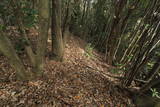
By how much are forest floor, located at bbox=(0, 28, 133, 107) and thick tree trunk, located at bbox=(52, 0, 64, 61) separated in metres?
0.33

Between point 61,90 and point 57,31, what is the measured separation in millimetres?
1791

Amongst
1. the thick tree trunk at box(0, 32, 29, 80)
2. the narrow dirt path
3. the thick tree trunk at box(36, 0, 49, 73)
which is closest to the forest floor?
the narrow dirt path

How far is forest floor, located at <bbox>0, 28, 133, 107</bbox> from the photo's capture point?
2424 mm

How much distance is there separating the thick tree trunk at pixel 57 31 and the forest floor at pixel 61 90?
1.08ft

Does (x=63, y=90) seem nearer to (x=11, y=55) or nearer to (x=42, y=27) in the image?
(x=11, y=55)

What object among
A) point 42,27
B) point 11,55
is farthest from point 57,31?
point 11,55

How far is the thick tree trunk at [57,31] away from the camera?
3070mm

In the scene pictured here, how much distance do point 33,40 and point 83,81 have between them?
8.42ft

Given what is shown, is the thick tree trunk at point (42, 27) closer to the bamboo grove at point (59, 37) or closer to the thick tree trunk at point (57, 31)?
the bamboo grove at point (59, 37)

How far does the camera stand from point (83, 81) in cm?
346

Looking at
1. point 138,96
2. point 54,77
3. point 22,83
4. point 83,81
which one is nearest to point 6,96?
point 22,83

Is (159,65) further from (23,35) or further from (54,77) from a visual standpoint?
(23,35)

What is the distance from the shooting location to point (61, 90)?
2.86 meters

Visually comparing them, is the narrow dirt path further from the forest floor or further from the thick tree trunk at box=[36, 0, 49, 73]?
the thick tree trunk at box=[36, 0, 49, 73]
